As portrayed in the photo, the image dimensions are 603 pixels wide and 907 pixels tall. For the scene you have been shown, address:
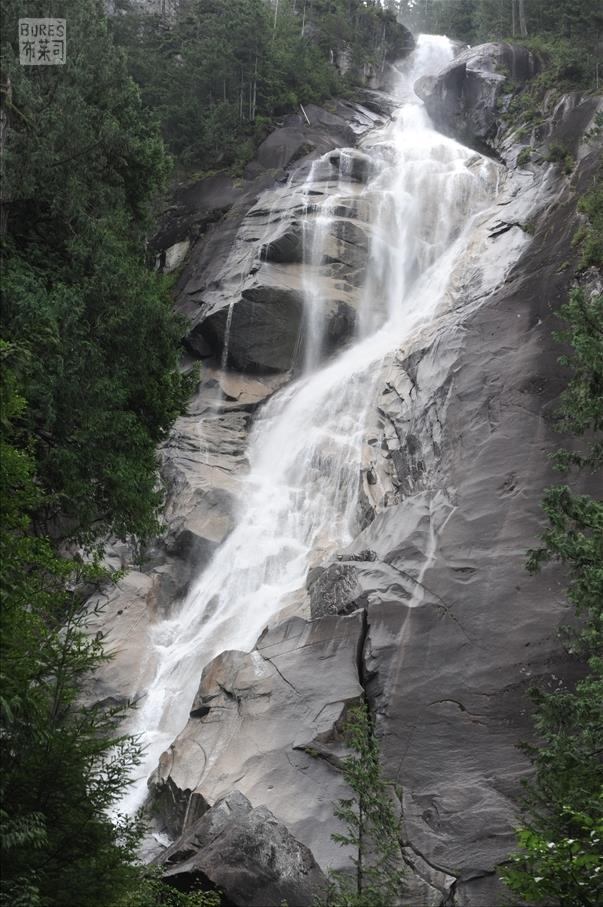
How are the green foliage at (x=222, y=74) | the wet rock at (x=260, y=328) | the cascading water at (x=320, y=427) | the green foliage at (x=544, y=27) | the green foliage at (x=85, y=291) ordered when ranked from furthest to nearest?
the green foliage at (x=222, y=74) → the green foliage at (x=544, y=27) → the wet rock at (x=260, y=328) → the cascading water at (x=320, y=427) → the green foliage at (x=85, y=291)

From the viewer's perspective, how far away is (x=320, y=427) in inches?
1064

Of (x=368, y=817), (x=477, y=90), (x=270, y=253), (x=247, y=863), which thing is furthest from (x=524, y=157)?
(x=247, y=863)

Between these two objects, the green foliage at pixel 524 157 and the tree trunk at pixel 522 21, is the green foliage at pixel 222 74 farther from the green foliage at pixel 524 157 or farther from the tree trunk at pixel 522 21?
the green foliage at pixel 524 157

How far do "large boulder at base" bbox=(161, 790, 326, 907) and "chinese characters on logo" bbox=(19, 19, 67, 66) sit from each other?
13639 mm

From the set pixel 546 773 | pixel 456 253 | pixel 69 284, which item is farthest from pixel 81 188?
pixel 456 253

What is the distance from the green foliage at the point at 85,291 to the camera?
535 inches

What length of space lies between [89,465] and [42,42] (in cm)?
844

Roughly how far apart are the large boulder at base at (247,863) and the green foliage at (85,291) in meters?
5.18

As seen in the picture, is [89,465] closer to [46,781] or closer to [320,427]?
[46,781]

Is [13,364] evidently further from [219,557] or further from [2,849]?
[219,557]

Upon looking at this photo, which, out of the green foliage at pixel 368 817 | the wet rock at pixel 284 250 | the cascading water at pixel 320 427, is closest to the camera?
the green foliage at pixel 368 817

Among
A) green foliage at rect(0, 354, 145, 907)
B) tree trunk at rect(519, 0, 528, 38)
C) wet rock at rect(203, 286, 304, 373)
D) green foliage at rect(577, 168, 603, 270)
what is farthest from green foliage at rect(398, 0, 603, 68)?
green foliage at rect(0, 354, 145, 907)

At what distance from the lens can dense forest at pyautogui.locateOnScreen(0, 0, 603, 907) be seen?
6.34m

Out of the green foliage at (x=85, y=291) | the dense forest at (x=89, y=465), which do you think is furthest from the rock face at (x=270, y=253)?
the green foliage at (x=85, y=291)
